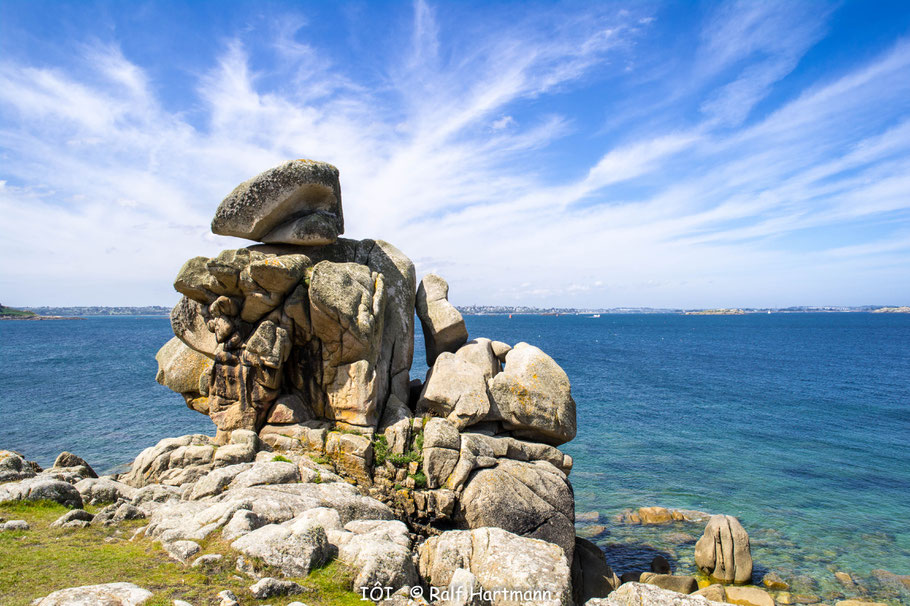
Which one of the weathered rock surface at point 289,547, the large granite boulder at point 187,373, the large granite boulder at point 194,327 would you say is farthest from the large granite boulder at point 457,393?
the weathered rock surface at point 289,547

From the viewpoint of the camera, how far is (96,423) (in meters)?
41.2

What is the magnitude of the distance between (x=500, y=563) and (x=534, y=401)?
10.5 metres

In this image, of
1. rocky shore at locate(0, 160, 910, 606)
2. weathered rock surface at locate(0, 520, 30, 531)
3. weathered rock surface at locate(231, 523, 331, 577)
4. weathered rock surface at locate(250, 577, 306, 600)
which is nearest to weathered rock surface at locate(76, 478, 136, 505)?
rocky shore at locate(0, 160, 910, 606)

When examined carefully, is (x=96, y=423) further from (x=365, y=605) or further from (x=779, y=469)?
(x=779, y=469)

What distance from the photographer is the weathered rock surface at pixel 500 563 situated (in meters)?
11.5

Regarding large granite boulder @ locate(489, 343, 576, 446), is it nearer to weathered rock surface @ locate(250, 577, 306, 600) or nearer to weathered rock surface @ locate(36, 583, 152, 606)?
weathered rock surface @ locate(250, 577, 306, 600)

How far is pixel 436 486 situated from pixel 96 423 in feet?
118

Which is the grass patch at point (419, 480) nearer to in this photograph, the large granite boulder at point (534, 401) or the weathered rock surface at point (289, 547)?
the large granite boulder at point (534, 401)

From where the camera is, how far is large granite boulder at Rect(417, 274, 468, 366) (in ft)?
83.3

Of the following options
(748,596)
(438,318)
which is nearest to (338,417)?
(438,318)

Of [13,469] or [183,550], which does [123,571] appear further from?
[13,469]

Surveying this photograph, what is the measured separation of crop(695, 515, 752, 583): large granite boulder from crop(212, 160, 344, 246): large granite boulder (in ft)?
68.6

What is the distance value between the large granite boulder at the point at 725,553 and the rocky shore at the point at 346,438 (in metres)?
0.06

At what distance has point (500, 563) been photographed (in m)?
12.0
